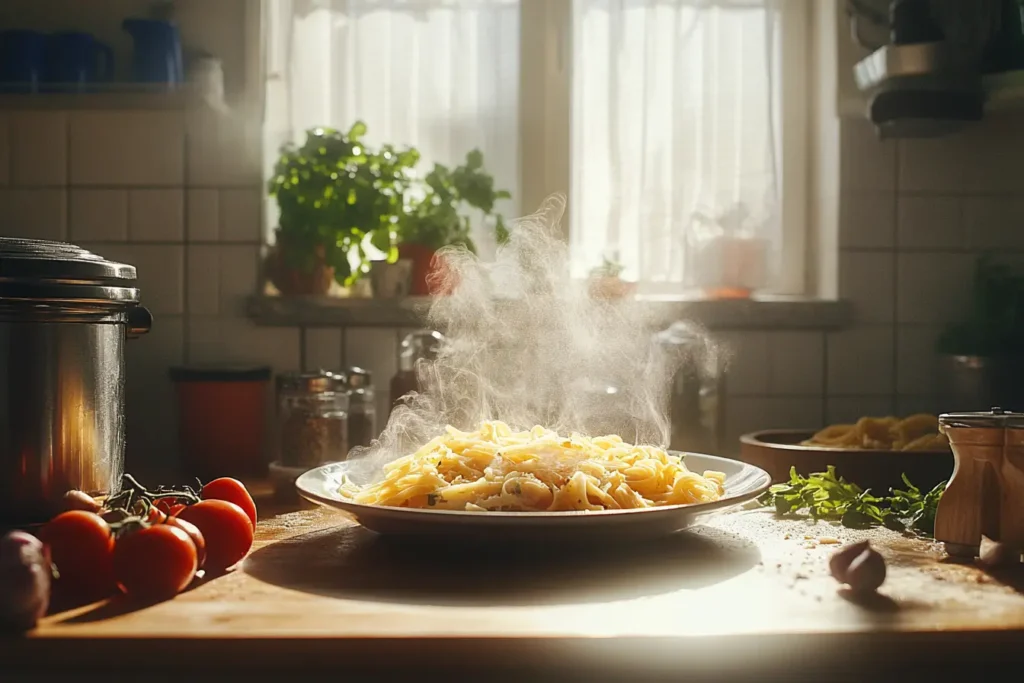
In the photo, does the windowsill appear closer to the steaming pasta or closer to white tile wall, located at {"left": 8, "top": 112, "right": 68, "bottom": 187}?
white tile wall, located at {"left": 8, "top": 112, "right": 68, "bottom": 187}

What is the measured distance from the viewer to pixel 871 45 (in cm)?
221

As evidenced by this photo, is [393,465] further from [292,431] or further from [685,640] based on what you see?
[685,640]

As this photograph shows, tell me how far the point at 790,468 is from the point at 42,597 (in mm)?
1123

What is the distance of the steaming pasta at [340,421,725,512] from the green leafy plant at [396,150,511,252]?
0.95 metres

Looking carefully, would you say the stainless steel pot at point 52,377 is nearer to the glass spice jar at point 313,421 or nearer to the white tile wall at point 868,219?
the glass spice jar at point 313,421

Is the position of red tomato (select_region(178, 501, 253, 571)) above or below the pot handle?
below

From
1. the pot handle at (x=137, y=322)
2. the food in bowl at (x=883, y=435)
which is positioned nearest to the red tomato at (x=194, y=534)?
the pot handle at (x=137, y=322)

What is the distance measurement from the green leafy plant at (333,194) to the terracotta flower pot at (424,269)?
0.06m

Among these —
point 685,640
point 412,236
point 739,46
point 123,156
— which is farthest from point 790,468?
point 123,156

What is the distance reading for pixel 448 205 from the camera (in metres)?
2.24

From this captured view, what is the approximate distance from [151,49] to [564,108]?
94cm

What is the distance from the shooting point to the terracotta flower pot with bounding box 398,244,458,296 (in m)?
2.19

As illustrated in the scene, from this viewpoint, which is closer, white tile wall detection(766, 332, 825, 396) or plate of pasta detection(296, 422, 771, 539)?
plate of pasta detection(296, 422, 771, 539)

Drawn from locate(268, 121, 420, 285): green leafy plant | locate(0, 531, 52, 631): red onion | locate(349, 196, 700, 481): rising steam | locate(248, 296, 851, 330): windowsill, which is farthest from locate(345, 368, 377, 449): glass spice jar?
locate(0, 531, 52, 631): red onion
